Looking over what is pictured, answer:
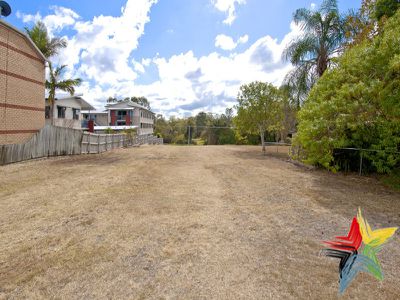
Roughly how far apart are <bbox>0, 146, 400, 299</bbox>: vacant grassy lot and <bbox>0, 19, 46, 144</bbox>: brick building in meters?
7.08

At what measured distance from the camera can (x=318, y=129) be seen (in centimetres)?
888

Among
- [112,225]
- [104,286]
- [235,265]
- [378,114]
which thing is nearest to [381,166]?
[378,114]

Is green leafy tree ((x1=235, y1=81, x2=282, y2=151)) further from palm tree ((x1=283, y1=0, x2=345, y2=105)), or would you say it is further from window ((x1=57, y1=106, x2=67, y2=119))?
window ((x1=57, y1=106, x2=67, y2=119))

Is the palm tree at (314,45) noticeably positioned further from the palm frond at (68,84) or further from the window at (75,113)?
the window at (75,113)

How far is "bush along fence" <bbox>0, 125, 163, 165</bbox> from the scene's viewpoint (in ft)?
36.3

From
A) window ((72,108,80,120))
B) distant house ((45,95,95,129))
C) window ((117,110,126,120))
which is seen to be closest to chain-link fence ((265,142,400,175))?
distant house ((45,95,95,129))

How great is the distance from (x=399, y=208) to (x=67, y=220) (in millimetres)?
7195

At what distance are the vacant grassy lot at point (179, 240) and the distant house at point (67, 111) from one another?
75.4ft

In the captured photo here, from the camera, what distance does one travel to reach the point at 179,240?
3.93m

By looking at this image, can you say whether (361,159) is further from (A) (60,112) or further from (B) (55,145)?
(A) (60,112)

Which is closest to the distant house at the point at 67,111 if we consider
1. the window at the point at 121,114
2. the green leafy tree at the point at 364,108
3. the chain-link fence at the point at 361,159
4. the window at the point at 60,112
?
the window at the point at 60,112

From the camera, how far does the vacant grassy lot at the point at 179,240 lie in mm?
2797

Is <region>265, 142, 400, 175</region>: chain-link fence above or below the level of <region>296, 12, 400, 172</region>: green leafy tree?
below

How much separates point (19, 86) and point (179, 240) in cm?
1450
